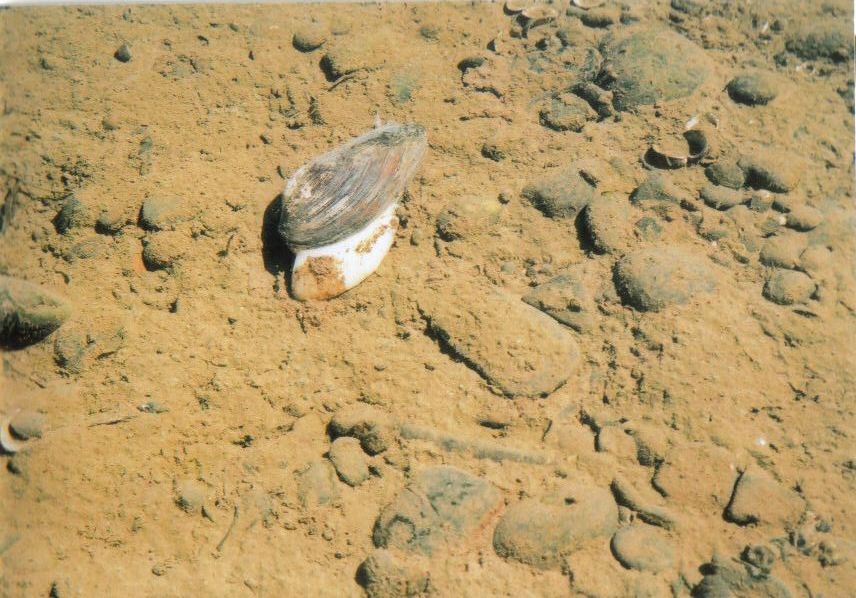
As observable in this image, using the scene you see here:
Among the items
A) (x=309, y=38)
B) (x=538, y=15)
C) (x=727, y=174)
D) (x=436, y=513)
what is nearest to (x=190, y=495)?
(x=436, y=513)

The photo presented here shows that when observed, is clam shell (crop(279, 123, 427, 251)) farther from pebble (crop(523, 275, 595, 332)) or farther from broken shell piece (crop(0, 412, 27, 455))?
broken shell piece (crop(0, 412, 27, 455))

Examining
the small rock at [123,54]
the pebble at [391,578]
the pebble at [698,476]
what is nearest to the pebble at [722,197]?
the pebble at [698,476]

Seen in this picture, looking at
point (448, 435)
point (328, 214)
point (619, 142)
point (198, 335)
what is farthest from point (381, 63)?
point (448, 435)

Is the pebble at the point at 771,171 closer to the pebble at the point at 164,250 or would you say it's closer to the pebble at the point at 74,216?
the pebble at the point at 164,250

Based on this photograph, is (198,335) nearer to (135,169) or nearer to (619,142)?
(135,169)

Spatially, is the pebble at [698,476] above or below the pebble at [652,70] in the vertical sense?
below

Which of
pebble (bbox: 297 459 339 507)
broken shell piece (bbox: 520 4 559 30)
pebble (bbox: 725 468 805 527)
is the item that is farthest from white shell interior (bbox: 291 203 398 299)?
pebble (bbox: 725 468 805 527)
